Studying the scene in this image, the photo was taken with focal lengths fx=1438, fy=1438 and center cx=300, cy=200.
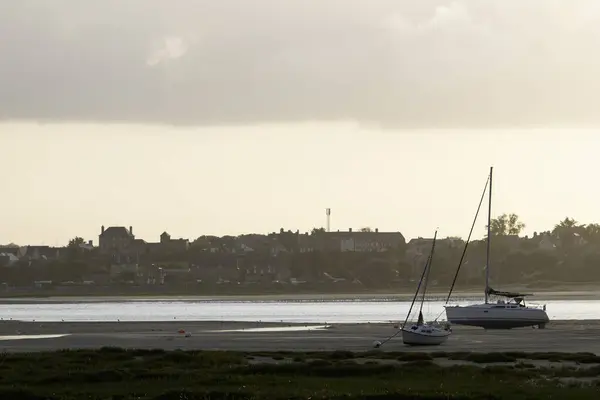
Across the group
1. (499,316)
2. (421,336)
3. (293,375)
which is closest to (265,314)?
(499,316)

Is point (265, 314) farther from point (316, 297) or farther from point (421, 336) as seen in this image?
point (316, 297)

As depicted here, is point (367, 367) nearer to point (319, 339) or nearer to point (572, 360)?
point (572, 360)

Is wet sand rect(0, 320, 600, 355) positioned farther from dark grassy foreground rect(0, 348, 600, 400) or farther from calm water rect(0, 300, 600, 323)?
calm water rect(0, 300, 600, 323)

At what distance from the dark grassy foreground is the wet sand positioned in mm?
7444

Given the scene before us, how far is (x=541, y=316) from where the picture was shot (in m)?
81.2

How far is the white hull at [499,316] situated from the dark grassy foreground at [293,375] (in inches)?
1131

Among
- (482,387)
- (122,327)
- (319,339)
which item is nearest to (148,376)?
(482,387)

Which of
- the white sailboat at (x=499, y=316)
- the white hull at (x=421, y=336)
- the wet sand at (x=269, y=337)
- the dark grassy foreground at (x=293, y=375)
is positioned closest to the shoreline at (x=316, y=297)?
the white sailboat at (x=499, y=316)

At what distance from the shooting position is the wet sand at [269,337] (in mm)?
60481

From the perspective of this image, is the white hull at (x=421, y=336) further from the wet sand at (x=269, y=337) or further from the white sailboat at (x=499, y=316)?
the white sailboat at (x=499, y=316)

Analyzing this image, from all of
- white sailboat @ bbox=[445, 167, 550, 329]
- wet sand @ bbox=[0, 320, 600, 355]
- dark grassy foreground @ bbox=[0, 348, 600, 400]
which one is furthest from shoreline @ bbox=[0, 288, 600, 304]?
dark grassy foreground @ bbox=[0, 348, 600, 400]

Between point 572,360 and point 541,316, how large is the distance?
3107 cm

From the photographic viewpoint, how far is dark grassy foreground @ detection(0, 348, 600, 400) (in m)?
38.6

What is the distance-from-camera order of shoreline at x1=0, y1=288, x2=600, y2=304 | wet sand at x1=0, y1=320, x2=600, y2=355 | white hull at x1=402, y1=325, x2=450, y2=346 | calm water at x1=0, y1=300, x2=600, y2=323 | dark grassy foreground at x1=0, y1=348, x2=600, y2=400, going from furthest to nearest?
shoreline at x1=0, y1=288, x2=600, y2=304, calm water at x1=0, y1=300, x2=600, y2=323, white hull at x1=402, y1=325, x2=450, y2=346, wet sand at x1=0, y1=320, x2=600, y2=355, dark grassy foreground at x1=0, y1=348, x2=600, y2=400
